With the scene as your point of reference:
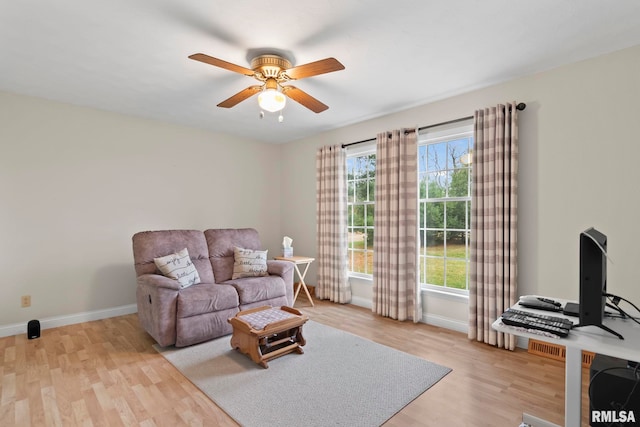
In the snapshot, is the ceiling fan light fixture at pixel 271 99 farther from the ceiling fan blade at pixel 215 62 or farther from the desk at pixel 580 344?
the desk at pixel 580 344

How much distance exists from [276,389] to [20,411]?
5.33ft

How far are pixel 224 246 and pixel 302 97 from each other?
2.21 metres

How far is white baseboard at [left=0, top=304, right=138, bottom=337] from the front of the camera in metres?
3.21

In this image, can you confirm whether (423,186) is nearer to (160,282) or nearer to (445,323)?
(445,323)

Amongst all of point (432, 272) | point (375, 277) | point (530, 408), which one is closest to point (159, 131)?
point (375, 277)

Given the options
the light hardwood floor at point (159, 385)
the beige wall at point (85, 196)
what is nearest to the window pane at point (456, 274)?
the light hardwood floor at point (159, 385)

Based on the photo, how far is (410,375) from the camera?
2.39 meters

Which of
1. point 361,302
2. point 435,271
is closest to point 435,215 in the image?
point 435,271

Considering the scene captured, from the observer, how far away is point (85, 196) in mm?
3688

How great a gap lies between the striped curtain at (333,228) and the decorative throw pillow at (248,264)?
1.05m

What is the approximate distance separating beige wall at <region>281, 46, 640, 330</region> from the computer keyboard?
142cm

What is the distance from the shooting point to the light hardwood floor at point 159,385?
190cm

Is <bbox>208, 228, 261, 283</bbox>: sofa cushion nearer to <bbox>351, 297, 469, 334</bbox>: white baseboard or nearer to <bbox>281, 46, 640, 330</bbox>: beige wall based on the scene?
<bbox>351, 297, 469, 334</bbox>: white baseboard

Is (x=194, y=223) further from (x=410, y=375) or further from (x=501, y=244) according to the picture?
(x=501, y=244)
